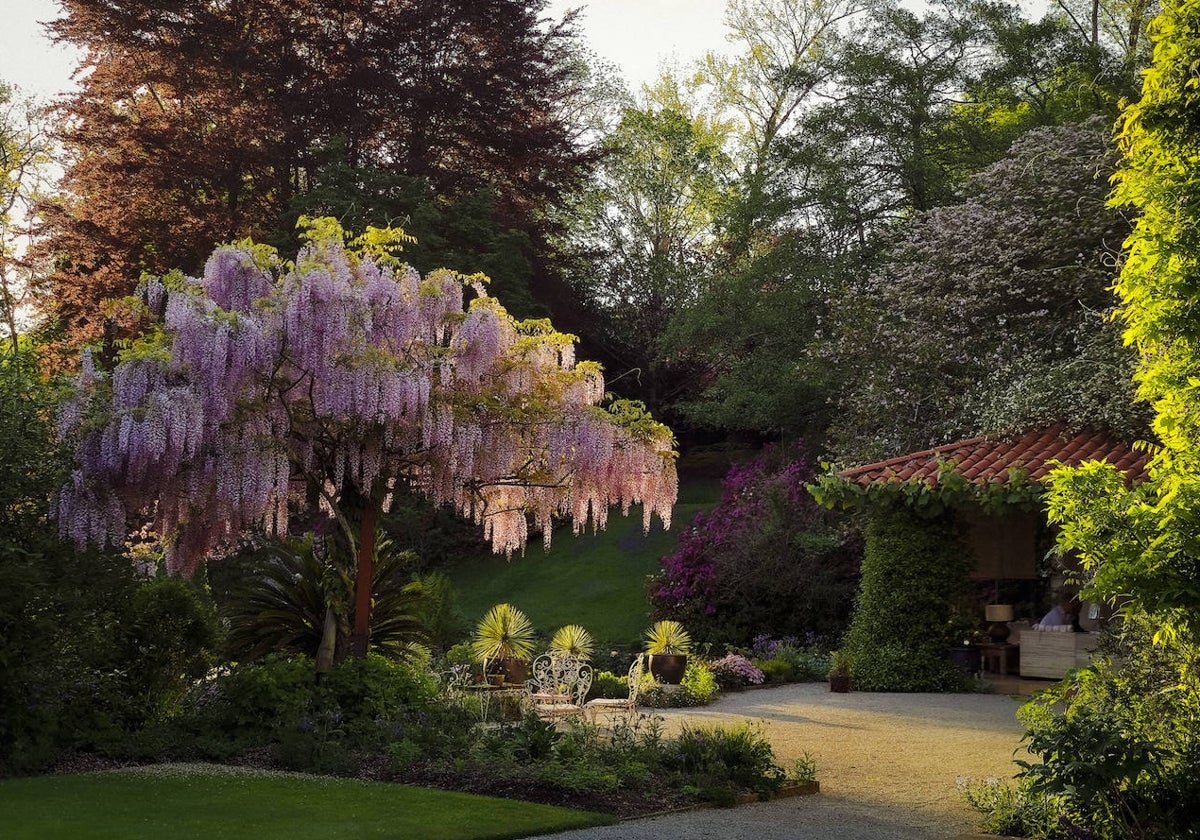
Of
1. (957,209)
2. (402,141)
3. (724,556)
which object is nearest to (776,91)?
(402,141)

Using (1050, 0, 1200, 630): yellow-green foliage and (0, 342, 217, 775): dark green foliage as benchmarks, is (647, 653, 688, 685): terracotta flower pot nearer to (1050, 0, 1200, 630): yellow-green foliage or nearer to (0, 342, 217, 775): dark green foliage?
(0, 342, 217, 775): dark green foliage

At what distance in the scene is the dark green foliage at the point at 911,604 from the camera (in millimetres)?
14719

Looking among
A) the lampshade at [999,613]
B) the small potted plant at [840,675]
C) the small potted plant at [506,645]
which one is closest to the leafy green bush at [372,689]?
the small potted plant at [506,645]

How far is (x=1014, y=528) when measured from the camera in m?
17.7

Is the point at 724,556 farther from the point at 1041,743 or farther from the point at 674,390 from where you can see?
the point at 1041,743

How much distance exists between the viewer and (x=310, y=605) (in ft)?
37.3

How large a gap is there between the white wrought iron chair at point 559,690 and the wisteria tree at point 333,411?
1464 millimetres

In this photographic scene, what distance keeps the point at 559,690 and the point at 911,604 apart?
4.81m

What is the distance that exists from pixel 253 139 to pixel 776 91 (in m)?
13.7

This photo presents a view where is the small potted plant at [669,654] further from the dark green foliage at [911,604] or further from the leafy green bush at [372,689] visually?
the leafy green bush at [372,689]

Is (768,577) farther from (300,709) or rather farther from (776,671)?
(300,709)

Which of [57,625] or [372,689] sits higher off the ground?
[57,625]

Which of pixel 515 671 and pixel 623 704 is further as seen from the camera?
pixel 515 671

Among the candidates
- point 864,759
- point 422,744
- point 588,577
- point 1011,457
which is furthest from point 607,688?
point 588,577
